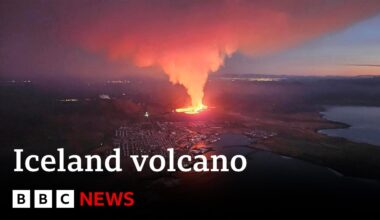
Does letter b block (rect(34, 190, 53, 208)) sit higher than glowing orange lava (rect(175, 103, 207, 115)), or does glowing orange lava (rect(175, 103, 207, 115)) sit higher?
glowing orange lava (rect(175, 103, 207, 115))

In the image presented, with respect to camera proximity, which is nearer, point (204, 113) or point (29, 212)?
point (29, 212)

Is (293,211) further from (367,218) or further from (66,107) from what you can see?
(66,107)

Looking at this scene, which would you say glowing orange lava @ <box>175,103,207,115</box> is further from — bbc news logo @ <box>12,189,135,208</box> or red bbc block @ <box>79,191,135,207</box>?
bbc news logo @ <box>12,189,135,208</box>

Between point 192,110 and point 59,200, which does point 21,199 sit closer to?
point 59,200

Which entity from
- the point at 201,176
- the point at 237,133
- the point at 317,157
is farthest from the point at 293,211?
the point at 237,133

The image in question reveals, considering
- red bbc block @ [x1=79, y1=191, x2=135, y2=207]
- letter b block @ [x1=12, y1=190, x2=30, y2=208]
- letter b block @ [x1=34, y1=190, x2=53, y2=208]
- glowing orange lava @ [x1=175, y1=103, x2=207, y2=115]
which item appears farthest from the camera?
glowing orange lava @ [x1=175, y1=103, x2=207, y2=115]

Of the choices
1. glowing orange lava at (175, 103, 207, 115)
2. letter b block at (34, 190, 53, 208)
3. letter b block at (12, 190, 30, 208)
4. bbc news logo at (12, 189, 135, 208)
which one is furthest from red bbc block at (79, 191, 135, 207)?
glowing orange lava at (175, 103, 207, 115)

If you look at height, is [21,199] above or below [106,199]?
above

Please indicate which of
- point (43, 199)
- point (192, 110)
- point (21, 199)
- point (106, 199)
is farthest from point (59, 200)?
A: point (192, 110)
